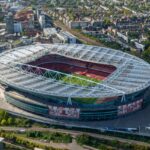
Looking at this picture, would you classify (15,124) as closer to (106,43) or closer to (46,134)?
(46,134)

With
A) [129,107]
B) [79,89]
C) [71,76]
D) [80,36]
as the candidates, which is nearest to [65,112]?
[79,89]

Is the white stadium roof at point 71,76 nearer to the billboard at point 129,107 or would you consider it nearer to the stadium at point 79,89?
the stadium at point 79,89

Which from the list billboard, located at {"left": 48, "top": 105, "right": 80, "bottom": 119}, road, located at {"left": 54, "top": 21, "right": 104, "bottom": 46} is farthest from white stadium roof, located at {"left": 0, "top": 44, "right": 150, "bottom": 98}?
road, located at {"left": 54, "top": 21, "right": 104, "bottom": 46}

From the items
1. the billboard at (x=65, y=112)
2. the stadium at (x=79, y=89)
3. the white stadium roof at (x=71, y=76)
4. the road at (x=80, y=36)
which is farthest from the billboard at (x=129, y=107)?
the road at (x=80, y=36)

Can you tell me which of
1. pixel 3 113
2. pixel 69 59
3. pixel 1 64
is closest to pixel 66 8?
pixel 69 59

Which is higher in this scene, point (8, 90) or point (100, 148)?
point (8, 90)

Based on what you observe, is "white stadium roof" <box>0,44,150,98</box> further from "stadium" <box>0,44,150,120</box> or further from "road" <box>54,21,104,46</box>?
"road" <box>54,21,104,46</box>

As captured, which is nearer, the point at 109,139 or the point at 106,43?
the point at 109,139
